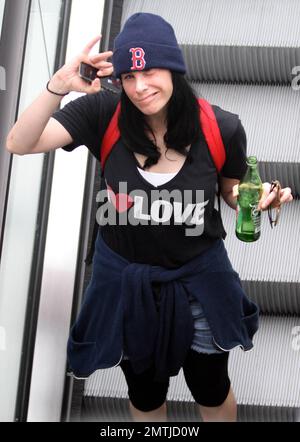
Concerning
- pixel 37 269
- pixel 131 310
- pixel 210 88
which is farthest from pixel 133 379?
pixel 210 88

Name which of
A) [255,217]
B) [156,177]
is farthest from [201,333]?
[156,177]

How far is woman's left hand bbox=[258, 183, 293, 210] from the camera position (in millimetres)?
3519

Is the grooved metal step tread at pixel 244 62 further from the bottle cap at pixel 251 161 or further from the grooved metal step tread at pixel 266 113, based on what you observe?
the bottle cap at pixel 251 161

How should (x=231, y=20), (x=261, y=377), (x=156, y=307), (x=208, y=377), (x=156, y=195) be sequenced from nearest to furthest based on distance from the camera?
1. (x=156, y=195)
2. (x=156, y=307)
3. (x=208, y=377)
4. (x=261, y=377)
5. (x=231, y=20)

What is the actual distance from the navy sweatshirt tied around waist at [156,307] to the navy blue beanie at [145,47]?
643 millimetres

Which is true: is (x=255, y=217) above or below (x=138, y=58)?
below

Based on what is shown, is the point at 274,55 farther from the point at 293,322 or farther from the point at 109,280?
the point at 109,280

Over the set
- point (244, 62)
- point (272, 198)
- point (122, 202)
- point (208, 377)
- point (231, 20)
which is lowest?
point (208, 377)

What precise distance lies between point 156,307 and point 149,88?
754 mm

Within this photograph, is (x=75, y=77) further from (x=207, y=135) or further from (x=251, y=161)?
(x=251, y=161)

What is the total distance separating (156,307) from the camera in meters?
3.76

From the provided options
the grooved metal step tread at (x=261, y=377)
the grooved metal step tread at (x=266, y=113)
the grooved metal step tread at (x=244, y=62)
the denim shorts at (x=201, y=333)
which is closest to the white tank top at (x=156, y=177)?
the denim shorts at (x=201, y=333)
